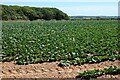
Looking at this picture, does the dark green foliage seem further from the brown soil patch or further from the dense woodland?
the dense woodland

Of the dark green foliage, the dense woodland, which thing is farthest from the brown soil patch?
the dense woodland

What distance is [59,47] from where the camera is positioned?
14.7 meters

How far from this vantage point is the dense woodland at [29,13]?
66.0 metres

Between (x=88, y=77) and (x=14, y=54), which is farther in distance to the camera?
(x=14, y=54)

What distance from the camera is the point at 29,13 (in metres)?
71.4

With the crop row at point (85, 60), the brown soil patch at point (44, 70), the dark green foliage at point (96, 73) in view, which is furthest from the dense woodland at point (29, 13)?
the dark green foliage at point (96, 73)

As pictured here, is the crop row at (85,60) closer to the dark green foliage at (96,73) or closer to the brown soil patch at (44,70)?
the brown soil patch at (44,70)

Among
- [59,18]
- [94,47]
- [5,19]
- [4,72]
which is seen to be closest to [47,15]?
[59,18]

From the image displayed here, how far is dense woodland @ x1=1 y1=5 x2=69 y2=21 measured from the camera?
216 ft

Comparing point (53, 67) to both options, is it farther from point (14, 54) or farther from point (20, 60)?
point (14, 54)

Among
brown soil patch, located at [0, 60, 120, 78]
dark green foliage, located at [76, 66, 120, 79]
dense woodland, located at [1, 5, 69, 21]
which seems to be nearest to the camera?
dark green foliage, located at [76, 66, 120, 79]

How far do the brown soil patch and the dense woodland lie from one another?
5292cm

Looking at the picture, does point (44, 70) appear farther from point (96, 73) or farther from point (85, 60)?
point (96, 73)

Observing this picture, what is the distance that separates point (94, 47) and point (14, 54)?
381cm
